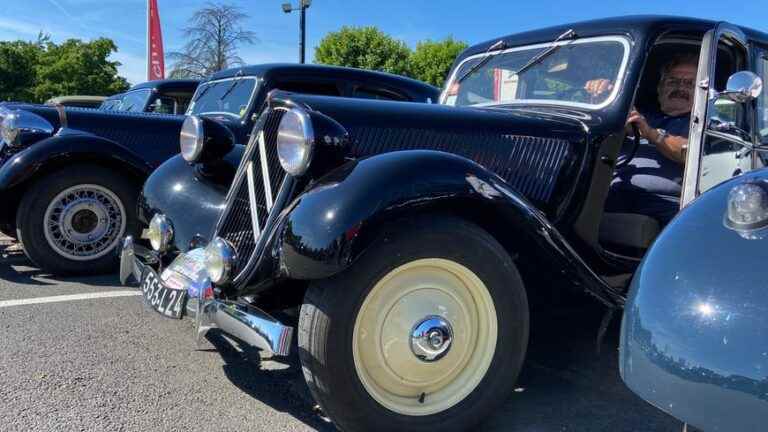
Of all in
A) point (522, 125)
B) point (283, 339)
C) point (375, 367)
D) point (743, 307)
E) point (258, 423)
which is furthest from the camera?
point (522, 125)

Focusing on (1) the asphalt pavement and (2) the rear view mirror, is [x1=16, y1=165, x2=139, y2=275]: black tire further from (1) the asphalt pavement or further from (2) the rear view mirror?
(2) the rear view mirror

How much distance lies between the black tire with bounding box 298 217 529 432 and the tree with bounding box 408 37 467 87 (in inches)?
1127

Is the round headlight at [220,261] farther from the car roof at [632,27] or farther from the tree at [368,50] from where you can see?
the tree at [368,50]

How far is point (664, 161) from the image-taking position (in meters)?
3.47

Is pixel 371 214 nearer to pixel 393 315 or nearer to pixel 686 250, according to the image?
pixel 393 315

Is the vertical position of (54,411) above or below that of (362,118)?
below

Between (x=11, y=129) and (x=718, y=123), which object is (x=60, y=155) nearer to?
(x=11, y=129)

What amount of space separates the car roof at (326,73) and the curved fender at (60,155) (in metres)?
1.54

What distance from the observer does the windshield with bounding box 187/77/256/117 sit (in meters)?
6.05

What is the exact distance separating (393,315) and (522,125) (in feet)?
3.97

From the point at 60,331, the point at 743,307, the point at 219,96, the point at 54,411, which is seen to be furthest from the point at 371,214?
the point at 219,96

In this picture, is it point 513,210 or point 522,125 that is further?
point 522,125

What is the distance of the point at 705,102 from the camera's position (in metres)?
2.67

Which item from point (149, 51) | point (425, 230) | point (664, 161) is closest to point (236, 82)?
point (664, 161)
